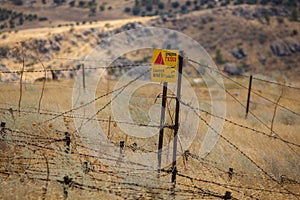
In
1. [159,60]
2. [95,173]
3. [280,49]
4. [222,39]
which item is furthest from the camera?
[222,39]

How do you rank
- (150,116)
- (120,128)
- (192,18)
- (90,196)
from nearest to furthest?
(90,196)
(120,128)
(150,116)
(192,18)

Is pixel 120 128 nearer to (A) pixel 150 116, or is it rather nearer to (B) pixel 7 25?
(A) pixel 150 116

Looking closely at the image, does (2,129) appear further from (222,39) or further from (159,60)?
(222,39)

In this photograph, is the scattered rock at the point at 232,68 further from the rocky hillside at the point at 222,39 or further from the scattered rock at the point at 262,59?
the scattered rock at the point at 262,59

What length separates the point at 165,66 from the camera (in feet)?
21.2

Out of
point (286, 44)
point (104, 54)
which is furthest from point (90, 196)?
point (286, 44)

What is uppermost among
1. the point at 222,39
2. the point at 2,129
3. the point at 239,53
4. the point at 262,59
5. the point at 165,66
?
the point at 222,39

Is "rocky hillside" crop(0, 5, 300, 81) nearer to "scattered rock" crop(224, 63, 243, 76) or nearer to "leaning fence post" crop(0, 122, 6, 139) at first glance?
"scattered rock" crop(224, 63, 243, 76)

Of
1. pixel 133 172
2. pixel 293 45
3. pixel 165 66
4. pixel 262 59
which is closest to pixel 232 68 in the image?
pixel 262 59

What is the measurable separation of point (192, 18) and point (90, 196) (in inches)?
1698

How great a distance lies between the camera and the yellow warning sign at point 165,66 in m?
6.42

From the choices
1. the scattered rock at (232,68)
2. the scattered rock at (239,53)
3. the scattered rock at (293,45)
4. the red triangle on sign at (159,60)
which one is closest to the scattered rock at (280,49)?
the scattered rock at (293,45)

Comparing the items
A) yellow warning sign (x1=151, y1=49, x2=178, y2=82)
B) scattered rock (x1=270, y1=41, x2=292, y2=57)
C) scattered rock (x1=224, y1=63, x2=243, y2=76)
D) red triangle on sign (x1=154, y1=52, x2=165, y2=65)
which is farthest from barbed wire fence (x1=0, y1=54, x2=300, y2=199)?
scattered rock (x1=270, y1=41, x2=292, y2=57)

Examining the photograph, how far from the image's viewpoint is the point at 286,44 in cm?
4159
